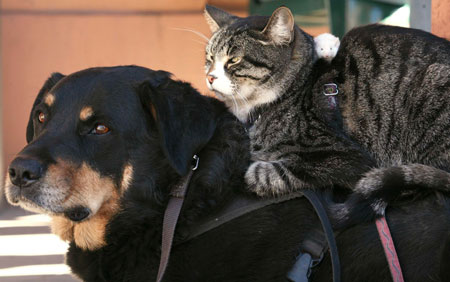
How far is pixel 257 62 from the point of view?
348 centimetres

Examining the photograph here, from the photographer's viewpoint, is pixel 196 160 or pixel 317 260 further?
pixel 196 160

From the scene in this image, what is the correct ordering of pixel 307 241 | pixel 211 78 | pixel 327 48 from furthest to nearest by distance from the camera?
1. pixel 211 78
2. pixel 327 48
3. pixel 307 241

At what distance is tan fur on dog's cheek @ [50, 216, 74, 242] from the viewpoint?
2555mm

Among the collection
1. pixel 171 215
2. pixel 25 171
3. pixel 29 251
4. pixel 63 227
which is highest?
pixel 25 171

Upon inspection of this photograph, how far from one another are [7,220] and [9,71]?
2.03 m

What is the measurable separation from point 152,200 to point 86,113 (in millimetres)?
463

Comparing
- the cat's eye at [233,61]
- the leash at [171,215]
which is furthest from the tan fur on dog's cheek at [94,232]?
the cat's eye at [233,61]

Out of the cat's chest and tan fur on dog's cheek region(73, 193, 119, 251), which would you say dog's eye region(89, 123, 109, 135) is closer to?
tan fur on dog's cheek region(73, 193, 119, 251)

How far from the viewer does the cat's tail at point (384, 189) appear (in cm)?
234

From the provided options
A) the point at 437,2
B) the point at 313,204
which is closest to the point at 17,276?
the point at 313,204

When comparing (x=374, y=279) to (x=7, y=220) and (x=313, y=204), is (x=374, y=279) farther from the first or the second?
(x=7, y=220)

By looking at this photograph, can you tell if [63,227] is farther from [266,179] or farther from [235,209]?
[266,179]

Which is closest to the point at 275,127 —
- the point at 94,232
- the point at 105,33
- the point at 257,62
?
the point at 257,62

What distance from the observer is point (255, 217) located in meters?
2.39
